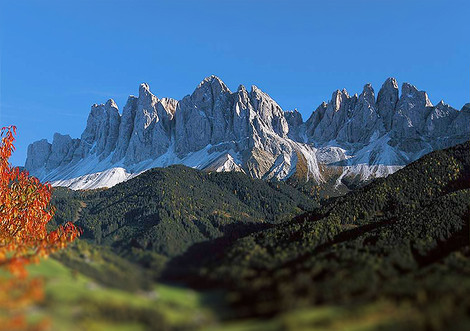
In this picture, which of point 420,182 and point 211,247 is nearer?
point 211,247

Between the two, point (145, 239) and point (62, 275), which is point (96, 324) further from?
point (145, 239)

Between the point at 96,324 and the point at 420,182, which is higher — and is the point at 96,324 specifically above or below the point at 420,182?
below

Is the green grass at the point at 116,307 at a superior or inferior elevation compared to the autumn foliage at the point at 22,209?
inferior

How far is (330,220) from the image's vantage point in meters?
96.2

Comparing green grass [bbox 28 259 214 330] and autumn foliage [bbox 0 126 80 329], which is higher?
autumn foliage [bbox 0 126 80 329]

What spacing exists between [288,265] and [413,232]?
59898mm

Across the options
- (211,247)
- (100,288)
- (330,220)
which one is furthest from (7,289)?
(330,220)

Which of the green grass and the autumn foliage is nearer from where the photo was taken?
the green grass

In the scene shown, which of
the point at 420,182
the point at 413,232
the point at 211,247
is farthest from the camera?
the point at 420,182

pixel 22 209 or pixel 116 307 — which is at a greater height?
pixel 22 209

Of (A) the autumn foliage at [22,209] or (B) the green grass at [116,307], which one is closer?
(B) the green grass at [116,307]

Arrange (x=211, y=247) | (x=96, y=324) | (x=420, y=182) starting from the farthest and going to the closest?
(x=420, y=182)
(x=211, y=247)
(x=96, y=324)

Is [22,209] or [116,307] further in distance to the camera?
[22,209]

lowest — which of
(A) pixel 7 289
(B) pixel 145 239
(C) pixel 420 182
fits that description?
(A) pixel 7 289
